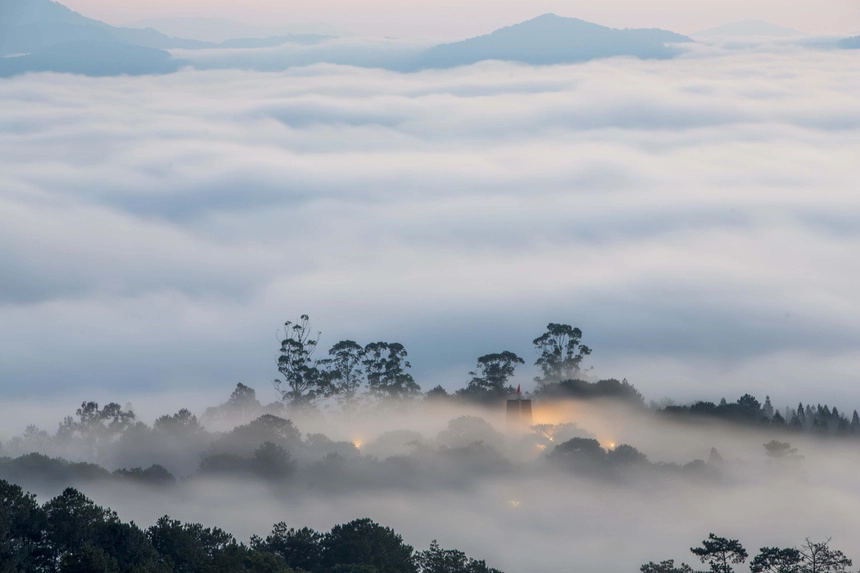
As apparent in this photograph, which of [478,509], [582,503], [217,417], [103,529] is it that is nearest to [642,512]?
[582,503]

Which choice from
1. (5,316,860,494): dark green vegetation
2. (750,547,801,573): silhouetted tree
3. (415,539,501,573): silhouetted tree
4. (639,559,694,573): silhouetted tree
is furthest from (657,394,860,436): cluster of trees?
(415,539,501,573): silhouetted tree

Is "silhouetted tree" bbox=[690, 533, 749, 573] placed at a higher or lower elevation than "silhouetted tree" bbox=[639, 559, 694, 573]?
higher

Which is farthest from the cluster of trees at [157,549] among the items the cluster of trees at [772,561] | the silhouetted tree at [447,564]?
the cluster of trees at [772,561]

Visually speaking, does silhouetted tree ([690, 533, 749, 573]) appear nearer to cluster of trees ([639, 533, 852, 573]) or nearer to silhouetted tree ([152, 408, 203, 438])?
cluster of trees ([639, 533, 852, 573])

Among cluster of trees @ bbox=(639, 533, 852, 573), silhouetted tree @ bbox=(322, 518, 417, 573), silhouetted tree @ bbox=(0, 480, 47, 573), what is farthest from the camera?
cluster of trees @ bbox=(639, 533, 852, 573)

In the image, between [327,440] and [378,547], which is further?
[327,440]

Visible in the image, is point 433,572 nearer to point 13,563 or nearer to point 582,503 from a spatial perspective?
point 13,563

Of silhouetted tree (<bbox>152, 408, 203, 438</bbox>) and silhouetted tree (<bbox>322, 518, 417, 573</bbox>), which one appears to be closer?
silhouetted tree (<bbox>322, 518, 417, 573</bbox>)

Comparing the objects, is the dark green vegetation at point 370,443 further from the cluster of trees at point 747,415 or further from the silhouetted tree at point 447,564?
the silhouetted tree at point 447,564

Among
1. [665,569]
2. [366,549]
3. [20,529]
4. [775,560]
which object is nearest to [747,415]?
[775,560]
